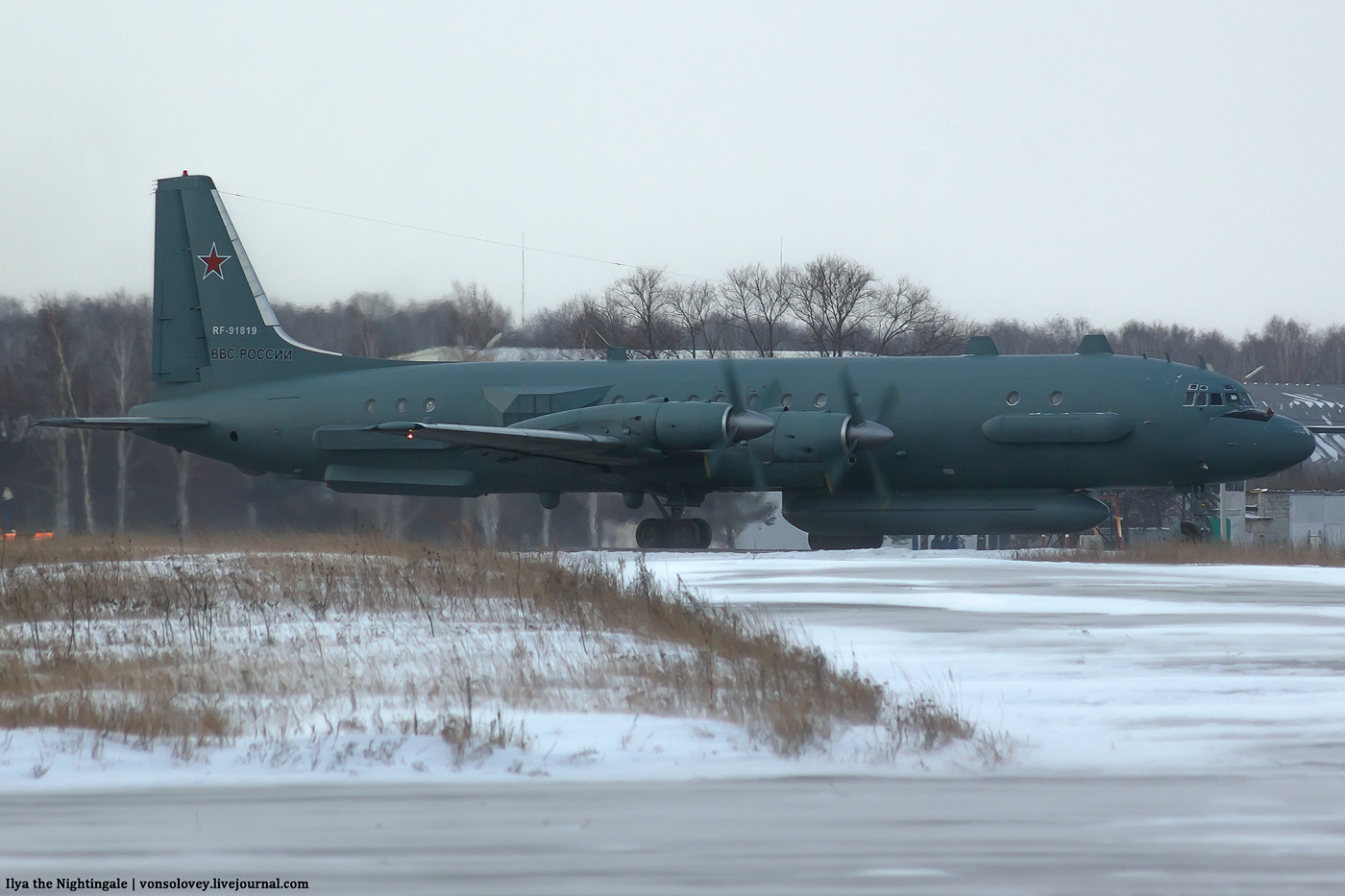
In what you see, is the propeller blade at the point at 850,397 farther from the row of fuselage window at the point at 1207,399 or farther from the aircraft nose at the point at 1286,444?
the aircraft nose at the point at 1286,444

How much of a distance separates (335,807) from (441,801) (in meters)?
0.51

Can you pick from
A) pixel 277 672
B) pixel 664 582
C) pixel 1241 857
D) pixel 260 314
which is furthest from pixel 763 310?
pixel 1241 857

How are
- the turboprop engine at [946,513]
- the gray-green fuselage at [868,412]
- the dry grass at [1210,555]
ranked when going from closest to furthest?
the dry grass at [1210,555] < the gray-green fuselage at [868,412] < the turboprop engine at [946,513]

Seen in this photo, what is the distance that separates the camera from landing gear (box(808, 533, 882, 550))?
97.2 ft

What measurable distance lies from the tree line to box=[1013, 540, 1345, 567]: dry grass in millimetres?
17622

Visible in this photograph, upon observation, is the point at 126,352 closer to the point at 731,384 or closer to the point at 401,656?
the point at 731,384

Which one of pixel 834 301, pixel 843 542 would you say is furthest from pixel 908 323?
pixel 843 542

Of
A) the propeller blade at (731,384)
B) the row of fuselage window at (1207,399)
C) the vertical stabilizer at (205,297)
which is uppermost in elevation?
the vertical stabilizer at (205,297)

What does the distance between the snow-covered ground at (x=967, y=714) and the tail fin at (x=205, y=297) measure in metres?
21.5

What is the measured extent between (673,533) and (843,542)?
395 cm

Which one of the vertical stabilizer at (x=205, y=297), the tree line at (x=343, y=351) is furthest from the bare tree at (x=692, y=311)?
the vertical stabilizer at (x=205, y=297)

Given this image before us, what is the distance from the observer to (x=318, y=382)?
32.3 meters

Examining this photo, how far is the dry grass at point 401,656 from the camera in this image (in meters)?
8.19

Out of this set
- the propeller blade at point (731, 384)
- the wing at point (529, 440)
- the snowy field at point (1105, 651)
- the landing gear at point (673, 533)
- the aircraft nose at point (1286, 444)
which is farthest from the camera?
the landing gear at point (673, 533)
